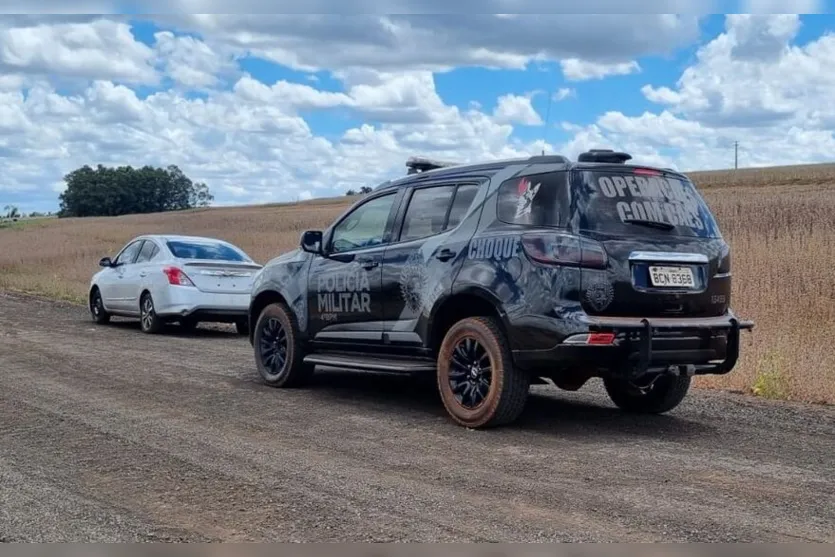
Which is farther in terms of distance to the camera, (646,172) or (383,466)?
(646,172)

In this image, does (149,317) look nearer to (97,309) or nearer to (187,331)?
(187,331)

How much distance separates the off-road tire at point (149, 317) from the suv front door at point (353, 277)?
680cm

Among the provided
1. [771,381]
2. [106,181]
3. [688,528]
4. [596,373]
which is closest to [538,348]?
[596,373]

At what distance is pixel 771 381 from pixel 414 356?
359cm

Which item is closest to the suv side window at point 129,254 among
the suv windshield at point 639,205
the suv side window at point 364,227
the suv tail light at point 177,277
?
the suv tail light at point 177,277

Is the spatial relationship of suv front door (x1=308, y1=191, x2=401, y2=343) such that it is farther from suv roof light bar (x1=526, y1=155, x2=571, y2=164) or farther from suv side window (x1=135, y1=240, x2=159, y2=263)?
suv side window (x1=135, y1=240, x2=159, y2=263)

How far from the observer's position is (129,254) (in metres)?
16.9

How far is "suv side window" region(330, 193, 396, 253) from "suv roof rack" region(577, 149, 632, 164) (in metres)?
1.92

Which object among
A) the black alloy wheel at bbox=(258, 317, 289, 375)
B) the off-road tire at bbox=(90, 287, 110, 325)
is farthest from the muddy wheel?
the off-road tire at bbox=(90, 287, 110, 325)

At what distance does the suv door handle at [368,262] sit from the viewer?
8461mm

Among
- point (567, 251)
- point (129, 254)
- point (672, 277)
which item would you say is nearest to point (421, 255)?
point (567, 251)

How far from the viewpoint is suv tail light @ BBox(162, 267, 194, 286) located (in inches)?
586

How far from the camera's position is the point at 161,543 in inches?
183

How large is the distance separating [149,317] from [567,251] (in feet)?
33.2
